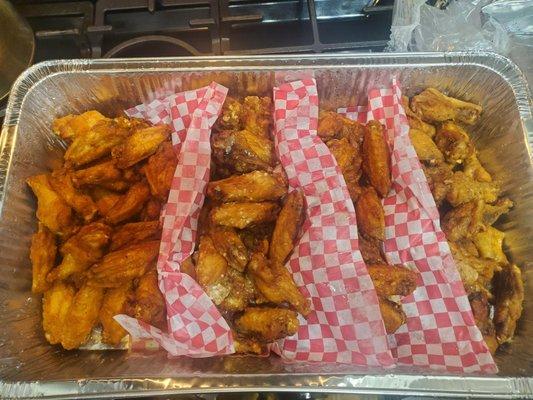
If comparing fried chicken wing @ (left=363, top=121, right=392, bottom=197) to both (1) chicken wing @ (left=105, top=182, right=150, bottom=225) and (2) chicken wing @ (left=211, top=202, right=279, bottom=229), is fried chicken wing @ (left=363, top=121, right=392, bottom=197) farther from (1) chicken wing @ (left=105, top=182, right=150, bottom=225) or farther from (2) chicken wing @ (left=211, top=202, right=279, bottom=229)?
(1) chicken wing @ (left=105, top=182, right=150, bottom=225)

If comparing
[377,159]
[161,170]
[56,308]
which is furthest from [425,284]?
[56,308]

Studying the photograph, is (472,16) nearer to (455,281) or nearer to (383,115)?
(383,115)

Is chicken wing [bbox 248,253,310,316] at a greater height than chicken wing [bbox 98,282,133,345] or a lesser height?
greater

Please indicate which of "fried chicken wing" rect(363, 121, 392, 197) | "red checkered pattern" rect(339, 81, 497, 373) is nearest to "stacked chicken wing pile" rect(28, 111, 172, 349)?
"fried chicken wing" rect(363, 121, 392, 197)

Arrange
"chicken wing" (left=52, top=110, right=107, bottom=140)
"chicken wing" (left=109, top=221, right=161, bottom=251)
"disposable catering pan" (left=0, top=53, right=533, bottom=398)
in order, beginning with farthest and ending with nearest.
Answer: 1. "chicken wing" (left=52, top=110, right=107, bottom=140)
2. "chicken wing" (left=109, top=221, right=161, bottom=251)
3. "disposable catering pan" (left=0, top=53, right=533, bottom=398)

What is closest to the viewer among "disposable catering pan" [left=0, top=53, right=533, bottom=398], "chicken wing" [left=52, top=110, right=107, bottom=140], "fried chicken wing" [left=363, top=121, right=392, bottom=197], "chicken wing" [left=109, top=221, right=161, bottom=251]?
"disposable catering pan" [left=0, top=53, right=533, bottom=398]

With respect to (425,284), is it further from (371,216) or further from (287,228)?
(287,228)

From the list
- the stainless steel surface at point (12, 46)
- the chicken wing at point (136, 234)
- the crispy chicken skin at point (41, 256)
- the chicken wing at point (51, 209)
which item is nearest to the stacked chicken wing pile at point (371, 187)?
the chicken wing at point (136, 234)
